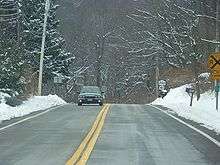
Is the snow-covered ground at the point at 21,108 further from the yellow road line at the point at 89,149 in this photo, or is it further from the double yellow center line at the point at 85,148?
the yellow road line at the point at 89,149

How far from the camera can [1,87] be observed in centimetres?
3672

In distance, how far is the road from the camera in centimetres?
1282

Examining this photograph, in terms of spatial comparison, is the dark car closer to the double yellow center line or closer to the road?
the road

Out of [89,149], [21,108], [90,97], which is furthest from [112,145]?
[90,97]

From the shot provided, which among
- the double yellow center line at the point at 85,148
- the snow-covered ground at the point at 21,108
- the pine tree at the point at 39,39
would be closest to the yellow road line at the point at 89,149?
the double yellow center line at the point at 85,148

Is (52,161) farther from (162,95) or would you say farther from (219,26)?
(162,95)

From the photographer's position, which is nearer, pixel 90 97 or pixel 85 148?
pixel 85 148

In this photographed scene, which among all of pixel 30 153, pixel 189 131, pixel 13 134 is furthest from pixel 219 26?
pixel 30 153

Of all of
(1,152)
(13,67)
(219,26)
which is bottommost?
(1,152)

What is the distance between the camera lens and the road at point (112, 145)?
12.8m

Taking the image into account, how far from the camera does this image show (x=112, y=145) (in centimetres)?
1552

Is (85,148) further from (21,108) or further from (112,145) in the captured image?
(21,108)

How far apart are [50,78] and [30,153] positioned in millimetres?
49853

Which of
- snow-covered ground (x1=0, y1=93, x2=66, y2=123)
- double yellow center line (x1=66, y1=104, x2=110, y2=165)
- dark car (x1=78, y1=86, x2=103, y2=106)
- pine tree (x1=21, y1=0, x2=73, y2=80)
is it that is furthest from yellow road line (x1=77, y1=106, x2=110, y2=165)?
pine tree (x1=21, y1=0, x2=73, y2=80)
